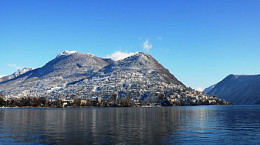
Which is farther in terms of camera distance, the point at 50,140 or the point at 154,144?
the point at 50,140

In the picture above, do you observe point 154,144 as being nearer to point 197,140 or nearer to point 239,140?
point 197,140

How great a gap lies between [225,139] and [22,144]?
3829cm

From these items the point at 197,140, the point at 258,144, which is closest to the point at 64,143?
the point at 197,140

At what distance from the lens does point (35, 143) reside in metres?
44.1

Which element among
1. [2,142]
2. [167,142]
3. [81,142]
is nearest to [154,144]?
[167,142]

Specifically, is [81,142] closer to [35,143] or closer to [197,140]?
[35,143]

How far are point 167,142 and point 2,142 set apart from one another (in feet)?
99.5

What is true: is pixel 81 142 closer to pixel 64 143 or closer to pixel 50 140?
pixel 64 143

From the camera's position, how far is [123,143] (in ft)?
143

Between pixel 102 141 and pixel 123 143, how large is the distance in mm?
4358

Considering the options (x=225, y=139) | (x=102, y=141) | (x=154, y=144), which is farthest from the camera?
(x=225, y=139)

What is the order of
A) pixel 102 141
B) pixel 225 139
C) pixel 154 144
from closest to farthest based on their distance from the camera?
pixel 154 144 < pixel 102 141 < pixel 225 139

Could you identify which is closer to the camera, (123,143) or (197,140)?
(123,143)

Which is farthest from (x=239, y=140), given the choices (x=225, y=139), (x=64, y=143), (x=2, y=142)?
(x=2, y=142)
